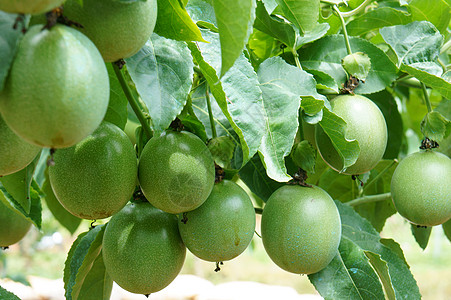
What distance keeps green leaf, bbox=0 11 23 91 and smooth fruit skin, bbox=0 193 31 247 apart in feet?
1.85

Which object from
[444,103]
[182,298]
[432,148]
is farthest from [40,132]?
[182,298]

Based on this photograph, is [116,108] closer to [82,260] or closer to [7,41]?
[82,260]

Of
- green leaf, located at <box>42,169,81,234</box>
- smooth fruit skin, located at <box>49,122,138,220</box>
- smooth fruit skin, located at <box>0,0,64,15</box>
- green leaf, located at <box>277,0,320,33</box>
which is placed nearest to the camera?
smooth fruit skin, located at <box>0,0,64,15</box>

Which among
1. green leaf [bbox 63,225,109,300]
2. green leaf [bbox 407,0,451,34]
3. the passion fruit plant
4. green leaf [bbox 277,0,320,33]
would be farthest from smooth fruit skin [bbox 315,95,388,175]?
green leaf [bbox 63,225,109,300]

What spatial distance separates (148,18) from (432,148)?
0.60m

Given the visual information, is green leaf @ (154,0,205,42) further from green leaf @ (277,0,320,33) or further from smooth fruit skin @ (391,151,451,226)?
smooth fruit skin @ (391,151,451,226)

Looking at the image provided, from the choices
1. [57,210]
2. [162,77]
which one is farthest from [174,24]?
[57,210]

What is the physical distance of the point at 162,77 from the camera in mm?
547

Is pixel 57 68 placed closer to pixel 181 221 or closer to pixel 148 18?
pixel 148 18

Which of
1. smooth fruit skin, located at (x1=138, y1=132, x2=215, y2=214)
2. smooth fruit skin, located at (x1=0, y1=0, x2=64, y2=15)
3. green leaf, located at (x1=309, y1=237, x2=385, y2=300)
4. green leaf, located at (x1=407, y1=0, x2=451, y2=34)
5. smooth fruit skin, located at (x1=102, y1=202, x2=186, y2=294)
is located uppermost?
smooth fruit skin, located at (x1=0, y1=0, x2=64, y2=15)

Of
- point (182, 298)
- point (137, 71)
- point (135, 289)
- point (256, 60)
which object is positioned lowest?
point (182, 298)

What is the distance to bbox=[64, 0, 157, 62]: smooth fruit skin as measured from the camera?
1.50ft

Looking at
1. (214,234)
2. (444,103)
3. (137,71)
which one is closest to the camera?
(137,71)

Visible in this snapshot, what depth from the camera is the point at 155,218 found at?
→ 28.9 inches
